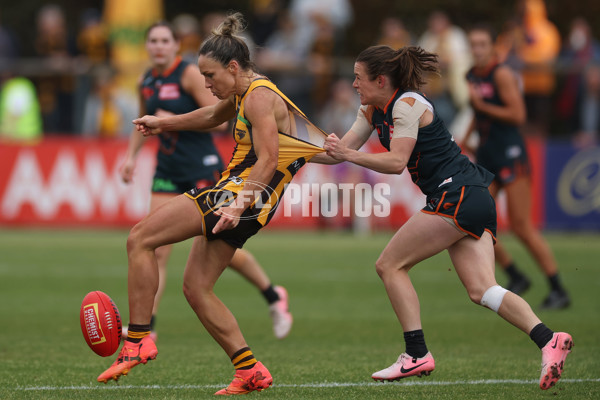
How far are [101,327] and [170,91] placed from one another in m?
2.90

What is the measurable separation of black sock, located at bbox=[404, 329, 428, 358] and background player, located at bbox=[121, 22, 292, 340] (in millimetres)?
2585

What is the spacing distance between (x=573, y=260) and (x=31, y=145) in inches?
377

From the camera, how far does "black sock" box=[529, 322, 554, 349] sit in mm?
6120

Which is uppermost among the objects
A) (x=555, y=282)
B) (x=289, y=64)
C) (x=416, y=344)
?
(x=289, y=64)

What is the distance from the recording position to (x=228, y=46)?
6176 mm

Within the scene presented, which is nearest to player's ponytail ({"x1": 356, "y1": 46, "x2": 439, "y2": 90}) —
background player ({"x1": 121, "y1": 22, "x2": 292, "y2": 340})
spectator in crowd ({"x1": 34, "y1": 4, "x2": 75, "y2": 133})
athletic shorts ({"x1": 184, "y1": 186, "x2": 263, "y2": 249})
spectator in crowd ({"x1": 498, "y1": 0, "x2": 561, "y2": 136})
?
athletic shorts ({"x1": 184, "y1": 186, "x2": 263, "y2": 249})

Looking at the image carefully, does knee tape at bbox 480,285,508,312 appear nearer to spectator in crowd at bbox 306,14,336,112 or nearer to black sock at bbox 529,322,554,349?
black sock at bbox 529,322,554,349

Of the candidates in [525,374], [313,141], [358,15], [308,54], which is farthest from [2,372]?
[358,15]

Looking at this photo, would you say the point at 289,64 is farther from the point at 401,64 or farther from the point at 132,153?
the point at 401,64

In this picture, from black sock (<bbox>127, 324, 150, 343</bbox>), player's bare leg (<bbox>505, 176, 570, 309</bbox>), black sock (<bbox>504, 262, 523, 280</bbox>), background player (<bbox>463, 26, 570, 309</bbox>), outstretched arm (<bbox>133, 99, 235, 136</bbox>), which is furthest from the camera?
black sock (<bbox>504, 262, 523, 280</bbox>)

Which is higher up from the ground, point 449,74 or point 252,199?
point 449,74

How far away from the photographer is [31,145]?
60.1 ft

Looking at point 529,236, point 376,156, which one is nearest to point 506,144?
point 529,236

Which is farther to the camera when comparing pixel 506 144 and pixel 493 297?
pixel 506 144
